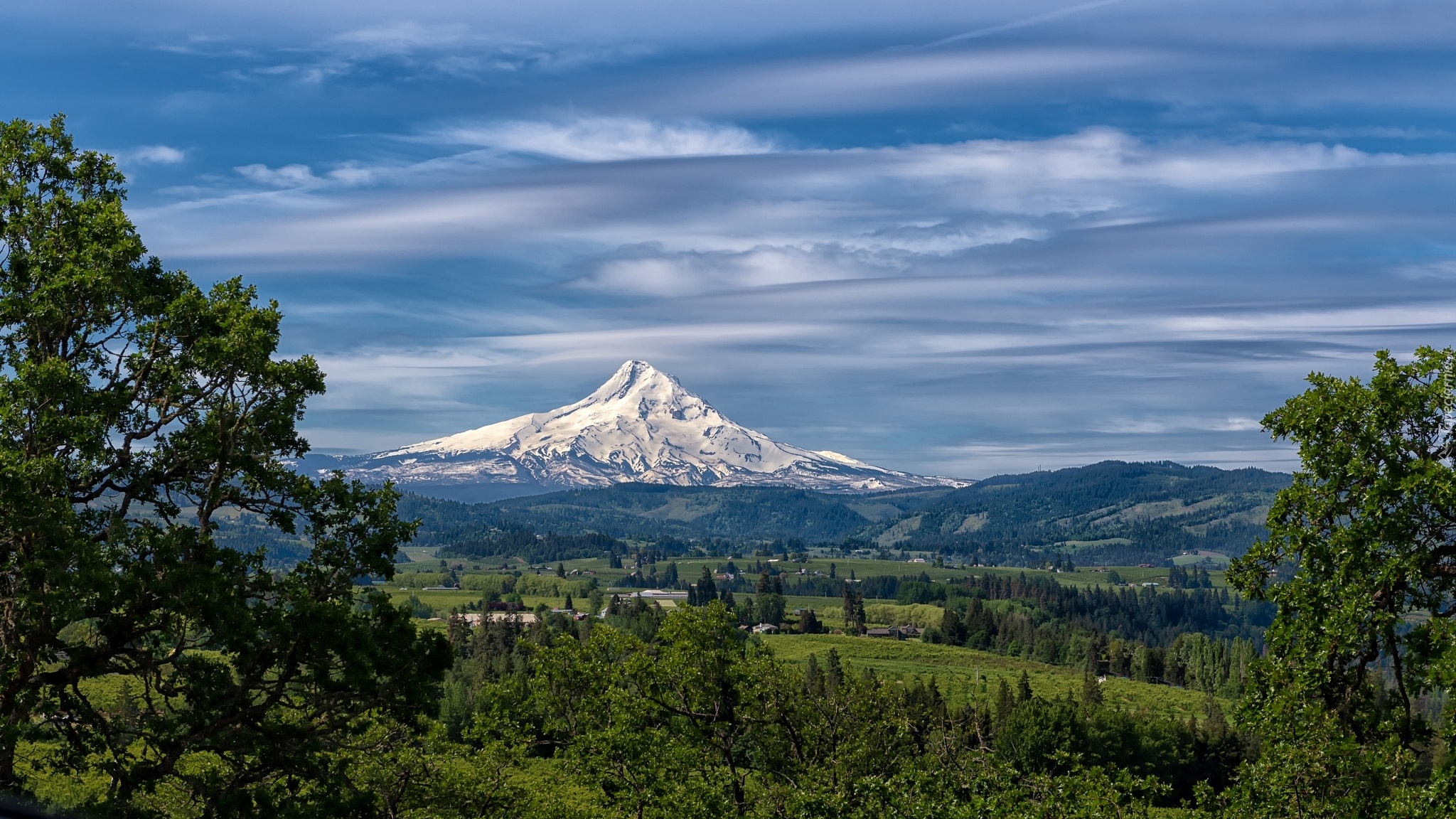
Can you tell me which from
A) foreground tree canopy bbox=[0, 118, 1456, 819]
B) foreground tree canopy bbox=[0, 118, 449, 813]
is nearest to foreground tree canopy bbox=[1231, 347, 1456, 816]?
foreground tree canopy bbox=[0, 118, 1456, 819]

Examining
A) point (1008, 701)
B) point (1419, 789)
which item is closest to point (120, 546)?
point (1419, 789)

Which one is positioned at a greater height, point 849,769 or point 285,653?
point 285,653

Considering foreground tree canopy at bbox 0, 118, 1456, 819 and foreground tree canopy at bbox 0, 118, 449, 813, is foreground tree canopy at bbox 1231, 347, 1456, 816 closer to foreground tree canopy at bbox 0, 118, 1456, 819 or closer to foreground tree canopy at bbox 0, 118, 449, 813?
foreground tree canopy at bbox 0, 118, 1456, 819

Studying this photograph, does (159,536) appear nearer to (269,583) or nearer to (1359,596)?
(269,583)

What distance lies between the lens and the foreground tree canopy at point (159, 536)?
22.1 metres

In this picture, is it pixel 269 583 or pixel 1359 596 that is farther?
pixel 269 583

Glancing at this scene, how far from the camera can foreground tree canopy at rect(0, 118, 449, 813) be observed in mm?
22109

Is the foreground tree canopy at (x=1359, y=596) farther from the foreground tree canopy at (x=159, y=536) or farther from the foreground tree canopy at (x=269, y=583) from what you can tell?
the foreground tree canopy at (x=159, y=536)

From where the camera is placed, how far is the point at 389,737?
31875 mm

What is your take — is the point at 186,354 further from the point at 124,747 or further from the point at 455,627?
the point at 455,627

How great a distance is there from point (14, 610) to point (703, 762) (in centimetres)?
2673

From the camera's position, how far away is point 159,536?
2252 cm

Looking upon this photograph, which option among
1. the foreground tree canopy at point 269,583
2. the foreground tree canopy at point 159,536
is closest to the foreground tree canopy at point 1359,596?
the foreground tree canopy at point 269,583

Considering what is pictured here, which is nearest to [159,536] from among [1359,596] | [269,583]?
[269,583]
